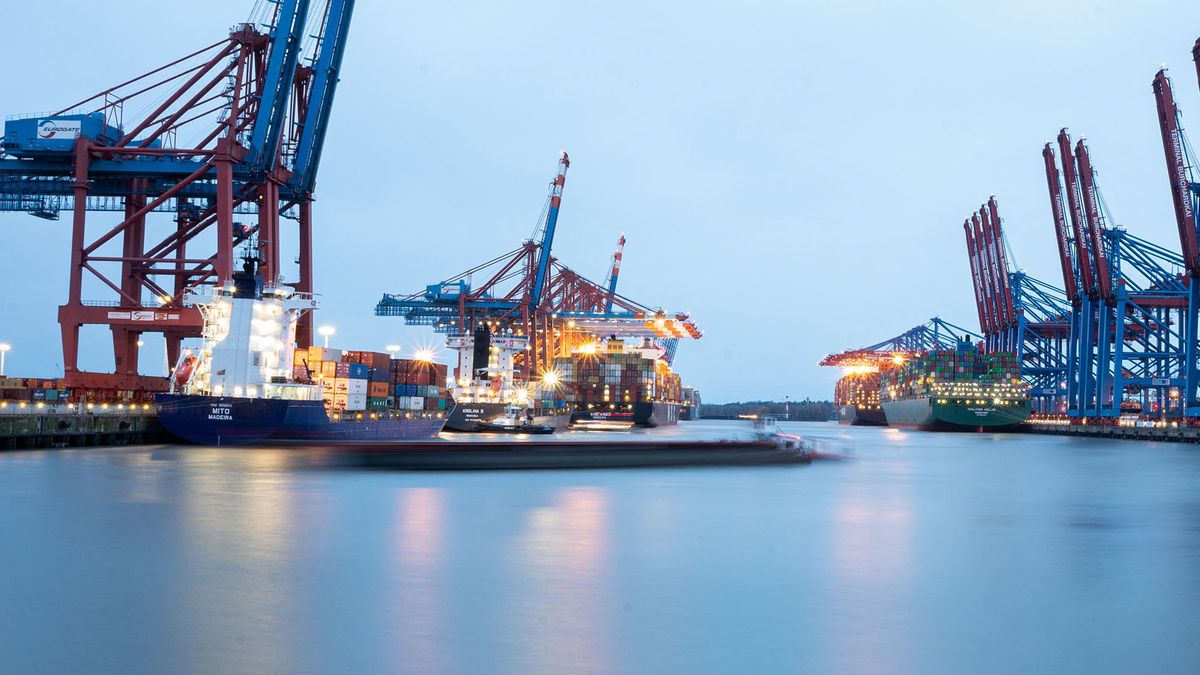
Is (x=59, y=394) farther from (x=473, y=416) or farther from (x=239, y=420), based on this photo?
(x=473, y=416)

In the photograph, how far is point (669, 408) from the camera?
125875 millimetres

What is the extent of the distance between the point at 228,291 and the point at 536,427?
28814mm

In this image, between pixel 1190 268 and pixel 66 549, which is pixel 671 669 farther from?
pixel 1190 268

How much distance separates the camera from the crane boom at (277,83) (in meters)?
45.7

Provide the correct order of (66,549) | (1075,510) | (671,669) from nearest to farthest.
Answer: (671,669)
(66,549)
(1075,510)

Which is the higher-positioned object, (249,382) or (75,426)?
(249,382)

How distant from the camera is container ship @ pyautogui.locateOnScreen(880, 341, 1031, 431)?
105000 mm

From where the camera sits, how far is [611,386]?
111625 millimetres

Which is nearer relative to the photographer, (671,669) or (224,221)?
(671,669)

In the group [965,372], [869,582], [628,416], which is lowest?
[869,582]

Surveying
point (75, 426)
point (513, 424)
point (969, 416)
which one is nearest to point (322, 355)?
point (75, 426)

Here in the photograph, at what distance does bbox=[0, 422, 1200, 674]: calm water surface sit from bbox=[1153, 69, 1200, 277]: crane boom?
42.8 metres

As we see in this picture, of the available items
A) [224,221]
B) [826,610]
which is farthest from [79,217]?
[826,610]

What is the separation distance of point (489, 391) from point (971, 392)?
58.3 m
